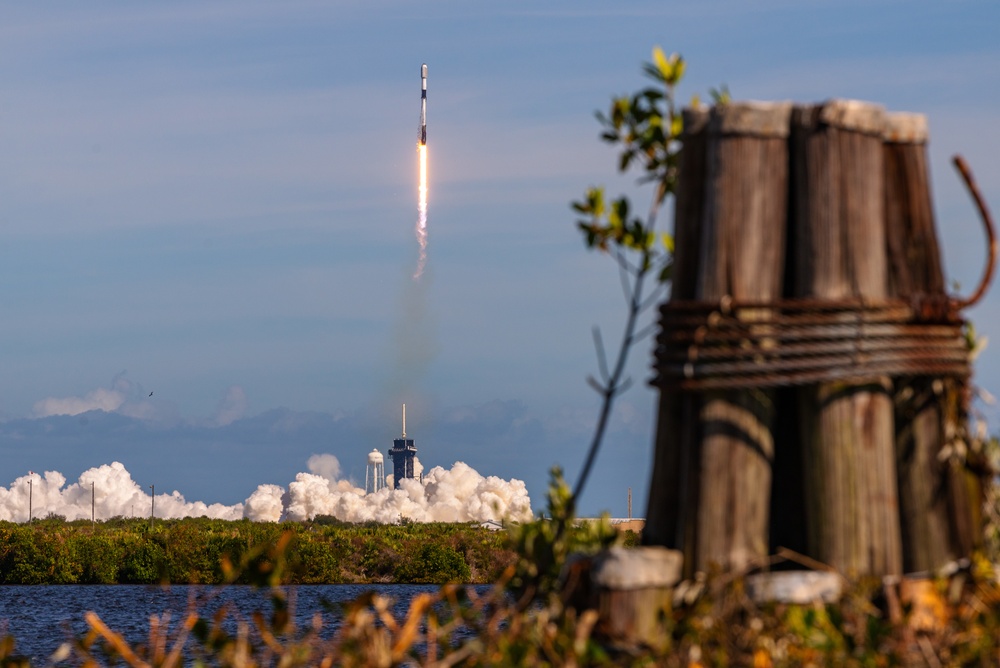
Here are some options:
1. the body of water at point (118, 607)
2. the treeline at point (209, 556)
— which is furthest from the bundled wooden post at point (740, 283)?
the treeline at point (209, 556)

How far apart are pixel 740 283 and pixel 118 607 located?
93.8m

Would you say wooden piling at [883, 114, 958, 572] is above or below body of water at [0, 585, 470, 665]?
above

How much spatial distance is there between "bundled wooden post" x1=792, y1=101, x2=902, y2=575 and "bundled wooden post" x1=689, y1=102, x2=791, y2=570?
0.12 metres

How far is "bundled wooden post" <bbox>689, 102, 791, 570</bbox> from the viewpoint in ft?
18.6

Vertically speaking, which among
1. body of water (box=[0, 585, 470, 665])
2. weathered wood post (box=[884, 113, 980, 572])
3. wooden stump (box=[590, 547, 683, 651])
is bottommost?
body of water (box=[0, 585, 470, 665])

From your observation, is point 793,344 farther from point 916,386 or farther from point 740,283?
point 916,386

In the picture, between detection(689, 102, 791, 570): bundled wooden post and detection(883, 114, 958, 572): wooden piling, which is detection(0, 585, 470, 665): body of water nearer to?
detection(689, 102, 791, 570): bundled wooden post

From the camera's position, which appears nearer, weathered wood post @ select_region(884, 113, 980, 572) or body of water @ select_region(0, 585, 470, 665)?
weathered wood post @ select_region(884, 113, 980, 572)

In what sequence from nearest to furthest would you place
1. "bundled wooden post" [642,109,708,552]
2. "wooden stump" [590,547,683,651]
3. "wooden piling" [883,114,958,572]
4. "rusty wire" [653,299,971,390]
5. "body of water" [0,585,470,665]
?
"wooden stump" [590,547,683,651] < "rusty wire" [653,299,971,390] < "wooden piling" [883,114,958,572] < "bundled wooden post" [642,109,708,552] < "body of water" [0,585,470,665]

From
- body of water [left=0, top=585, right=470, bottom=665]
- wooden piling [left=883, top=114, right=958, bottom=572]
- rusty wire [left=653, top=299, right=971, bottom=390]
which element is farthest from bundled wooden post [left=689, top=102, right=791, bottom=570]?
body of water [left=0, top=585, right=470, bottom=665]

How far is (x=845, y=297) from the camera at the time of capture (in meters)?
5.69

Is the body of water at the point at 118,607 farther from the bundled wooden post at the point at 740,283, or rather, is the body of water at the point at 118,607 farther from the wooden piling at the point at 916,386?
the wooden piling at the point at 916,386

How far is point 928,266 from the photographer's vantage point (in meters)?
5.97

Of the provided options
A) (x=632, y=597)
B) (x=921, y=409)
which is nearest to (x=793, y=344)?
(x=921, y=409)
